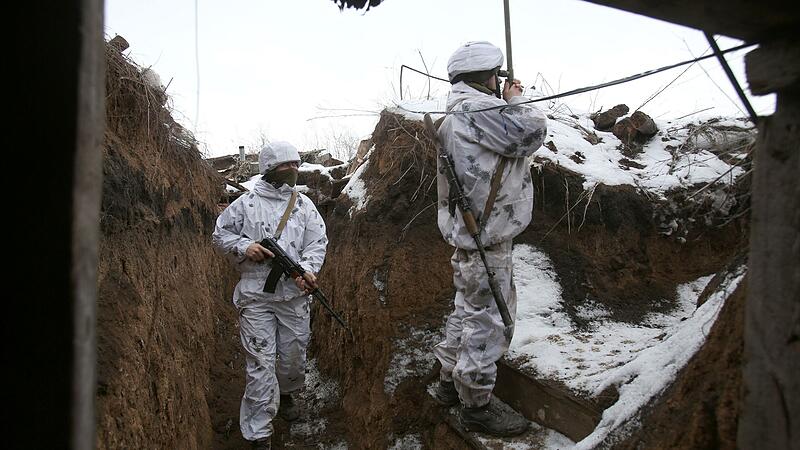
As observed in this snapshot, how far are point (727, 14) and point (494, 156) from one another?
223cm

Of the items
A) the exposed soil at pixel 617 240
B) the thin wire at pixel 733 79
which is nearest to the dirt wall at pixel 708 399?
the thin wire at pixel 733 79

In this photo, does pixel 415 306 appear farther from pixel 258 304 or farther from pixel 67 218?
pixel 67 218

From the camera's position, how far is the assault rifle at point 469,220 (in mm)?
3629

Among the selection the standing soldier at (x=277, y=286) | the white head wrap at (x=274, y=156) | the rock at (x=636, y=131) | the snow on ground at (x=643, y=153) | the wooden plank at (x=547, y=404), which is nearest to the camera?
the wooden plank at (x=547, y=404)

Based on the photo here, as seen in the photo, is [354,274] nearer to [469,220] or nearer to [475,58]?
[469,220]

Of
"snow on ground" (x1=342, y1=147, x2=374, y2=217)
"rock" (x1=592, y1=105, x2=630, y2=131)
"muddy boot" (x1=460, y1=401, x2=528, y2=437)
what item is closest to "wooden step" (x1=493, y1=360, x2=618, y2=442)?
"muddy boot" (x1=460, y1=401, x2=528, y2=437)

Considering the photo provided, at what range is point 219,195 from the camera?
868 cm

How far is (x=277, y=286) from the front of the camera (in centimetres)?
470

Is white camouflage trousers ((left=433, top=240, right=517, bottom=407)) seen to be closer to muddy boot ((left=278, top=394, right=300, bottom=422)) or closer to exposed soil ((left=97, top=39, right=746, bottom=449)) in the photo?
exposed soil ((left=97, top=39, right=746, bottom=449))

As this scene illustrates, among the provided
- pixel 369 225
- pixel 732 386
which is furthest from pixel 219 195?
pixel 732 386

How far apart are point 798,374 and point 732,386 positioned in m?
0.35

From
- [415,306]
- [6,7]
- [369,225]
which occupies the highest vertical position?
[6,7]

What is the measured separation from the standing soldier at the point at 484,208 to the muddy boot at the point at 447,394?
23 cm

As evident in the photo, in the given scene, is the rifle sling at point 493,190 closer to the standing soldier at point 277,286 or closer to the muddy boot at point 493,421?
the muddy boot at point 493,421
